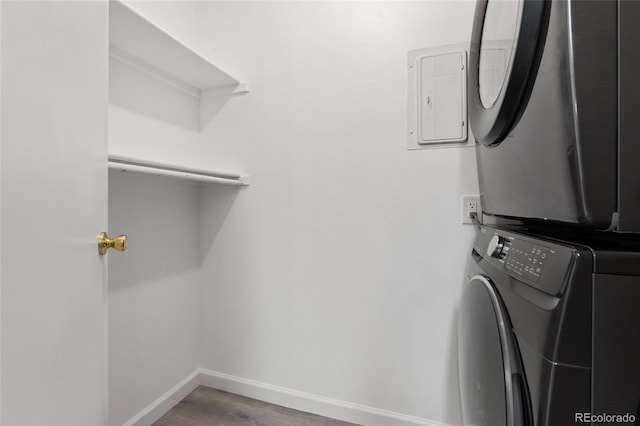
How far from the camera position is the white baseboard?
146 cm

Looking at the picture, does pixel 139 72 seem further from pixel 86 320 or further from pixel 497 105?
pixel 497 105

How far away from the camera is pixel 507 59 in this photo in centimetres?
67

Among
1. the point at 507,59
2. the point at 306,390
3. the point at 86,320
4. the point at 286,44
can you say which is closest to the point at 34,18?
the point at 86,320

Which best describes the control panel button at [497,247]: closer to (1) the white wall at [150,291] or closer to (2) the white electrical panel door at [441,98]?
(2) the white electrical panel door at [441,98]

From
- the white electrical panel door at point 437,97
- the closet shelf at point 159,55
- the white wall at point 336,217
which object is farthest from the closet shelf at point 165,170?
the white electrical panel door at point 437,97

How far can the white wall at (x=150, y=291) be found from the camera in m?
1.33

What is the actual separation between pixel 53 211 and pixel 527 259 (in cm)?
108

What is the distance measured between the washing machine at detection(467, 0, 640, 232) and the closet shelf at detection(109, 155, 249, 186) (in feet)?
3.97

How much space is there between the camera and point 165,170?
4.22 feet

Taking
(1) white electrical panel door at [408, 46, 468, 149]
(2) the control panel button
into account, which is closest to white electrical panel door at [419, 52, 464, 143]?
(1) white electrical panel door at [408, 46, 468, 149]

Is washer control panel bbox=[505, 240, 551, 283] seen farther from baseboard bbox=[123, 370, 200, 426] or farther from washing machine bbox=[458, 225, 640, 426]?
baseboard bbox=[123, 370, 200, 426]

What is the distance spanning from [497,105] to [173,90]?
1.64 meters

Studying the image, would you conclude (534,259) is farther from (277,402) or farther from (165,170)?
(277,402)

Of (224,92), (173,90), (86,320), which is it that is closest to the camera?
(86,320)
